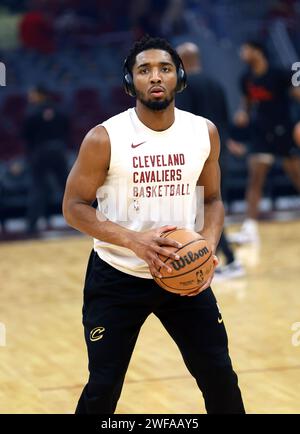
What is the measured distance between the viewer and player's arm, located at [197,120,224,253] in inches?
172

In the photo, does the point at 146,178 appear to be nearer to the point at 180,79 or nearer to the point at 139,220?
the point at 139,220

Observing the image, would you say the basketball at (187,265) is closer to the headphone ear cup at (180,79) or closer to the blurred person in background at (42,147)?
the headphone ear cup at (180,79)

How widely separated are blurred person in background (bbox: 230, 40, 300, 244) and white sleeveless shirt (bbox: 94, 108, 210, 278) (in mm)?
6907

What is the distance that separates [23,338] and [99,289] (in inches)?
126

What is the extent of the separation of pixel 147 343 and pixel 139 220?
9.88 feet

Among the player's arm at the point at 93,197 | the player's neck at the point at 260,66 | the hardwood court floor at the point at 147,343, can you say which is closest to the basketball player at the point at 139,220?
the player's arm at the point at 93,197

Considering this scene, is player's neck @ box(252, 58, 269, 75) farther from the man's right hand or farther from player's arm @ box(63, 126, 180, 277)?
the man's right hand

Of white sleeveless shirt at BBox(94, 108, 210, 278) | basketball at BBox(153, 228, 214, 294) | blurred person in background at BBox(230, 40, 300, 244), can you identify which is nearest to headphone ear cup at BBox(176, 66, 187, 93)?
white sleeveless shirt at BBox(94, 108, 210, 278)

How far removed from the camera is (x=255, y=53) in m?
11.2

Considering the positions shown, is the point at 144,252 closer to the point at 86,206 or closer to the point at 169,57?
the point at 86,206

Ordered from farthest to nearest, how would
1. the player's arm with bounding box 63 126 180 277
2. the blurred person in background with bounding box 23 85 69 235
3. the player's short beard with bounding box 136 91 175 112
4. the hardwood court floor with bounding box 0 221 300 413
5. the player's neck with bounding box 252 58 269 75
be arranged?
the blurred person in background with bounding box 23 85 69 235, the player's neck with bounding box 252 58 269 75, the hardwood court floor with bounding box 0 221 300 413, the player's short beard with bounding box 136 91 175 112, the player's arm with bounding box 63 126 180 277

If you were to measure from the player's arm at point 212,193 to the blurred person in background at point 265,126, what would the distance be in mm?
6717

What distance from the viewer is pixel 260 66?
11.3 metres

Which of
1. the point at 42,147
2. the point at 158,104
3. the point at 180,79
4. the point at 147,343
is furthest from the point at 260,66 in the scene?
the point at 158,104
